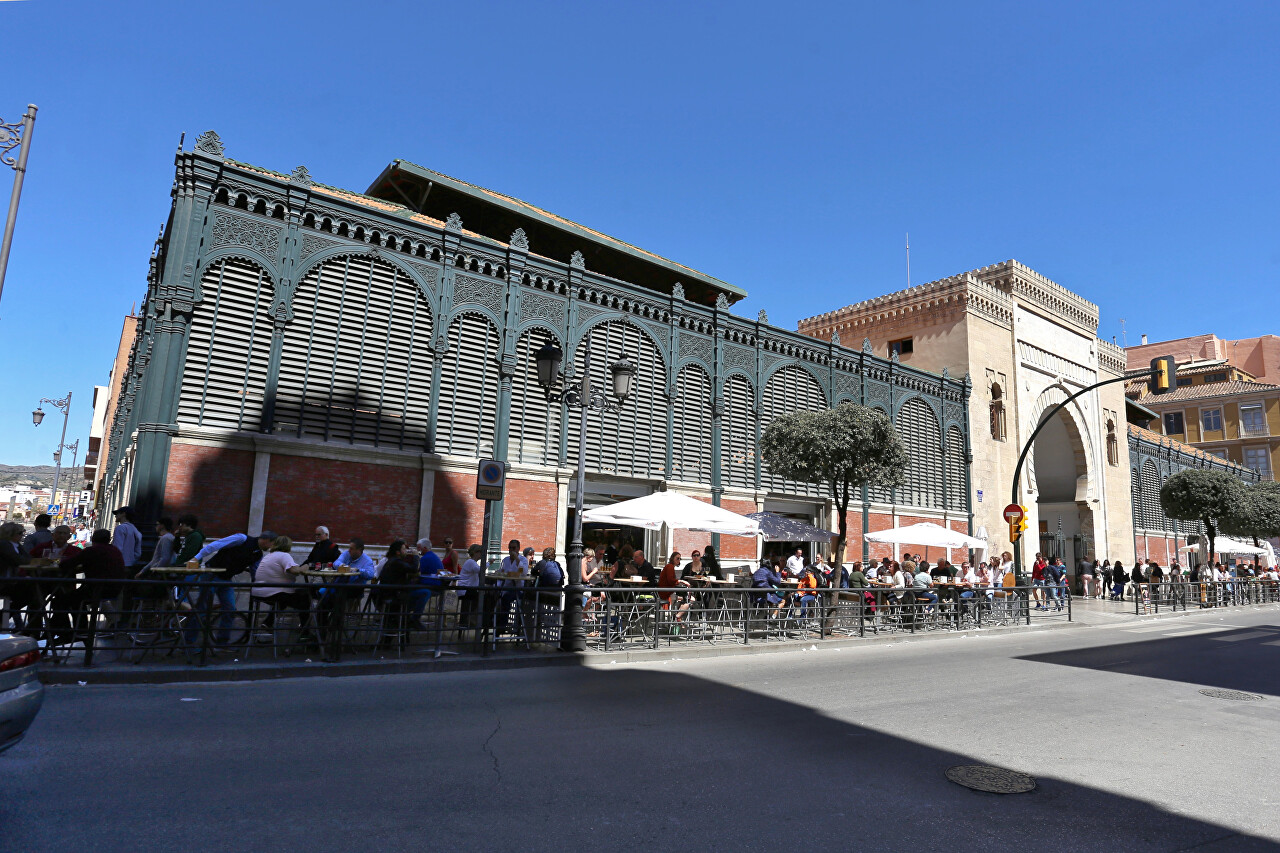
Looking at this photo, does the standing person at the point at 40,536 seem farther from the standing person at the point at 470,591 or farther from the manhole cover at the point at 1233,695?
the manhole cover at the point at 1233,695

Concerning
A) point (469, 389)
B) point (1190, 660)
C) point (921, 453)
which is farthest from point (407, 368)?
point (921, 453)

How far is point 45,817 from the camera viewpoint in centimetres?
392

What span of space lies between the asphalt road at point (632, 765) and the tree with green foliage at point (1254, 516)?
30.6 meters

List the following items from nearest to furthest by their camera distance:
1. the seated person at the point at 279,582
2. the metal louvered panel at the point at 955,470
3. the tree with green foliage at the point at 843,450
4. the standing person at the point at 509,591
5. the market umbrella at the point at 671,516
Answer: the seated person at the point at 279,582, the standing person at the point at 509,591, the market umbrella at the point at 671,516, the tree with green foliage at the point at 843,450, the metal louvered panel at the point at 955,470

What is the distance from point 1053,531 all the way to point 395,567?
3873 cm

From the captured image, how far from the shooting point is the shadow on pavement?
3873mm

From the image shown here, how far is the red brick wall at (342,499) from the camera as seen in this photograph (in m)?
14.0

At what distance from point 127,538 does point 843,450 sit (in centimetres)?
1389

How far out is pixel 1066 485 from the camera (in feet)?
123

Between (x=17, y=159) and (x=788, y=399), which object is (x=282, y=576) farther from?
(x=788, y=399)

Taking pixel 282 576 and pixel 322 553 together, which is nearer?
pixel 282 576

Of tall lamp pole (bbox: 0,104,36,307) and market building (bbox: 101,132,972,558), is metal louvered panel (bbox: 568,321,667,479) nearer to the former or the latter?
market building (bbox: 101,132,972,558)

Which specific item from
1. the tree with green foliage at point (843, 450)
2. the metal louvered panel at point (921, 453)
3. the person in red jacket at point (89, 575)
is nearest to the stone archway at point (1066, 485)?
the metal louvered panel at point (921, 453)

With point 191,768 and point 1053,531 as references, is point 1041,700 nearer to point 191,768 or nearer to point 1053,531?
point 191,768
